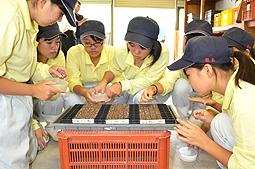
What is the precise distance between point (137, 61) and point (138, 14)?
12.7 feet

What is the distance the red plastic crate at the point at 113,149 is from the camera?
92cm

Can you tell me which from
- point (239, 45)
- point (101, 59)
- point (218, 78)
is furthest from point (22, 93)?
point (239, 45)

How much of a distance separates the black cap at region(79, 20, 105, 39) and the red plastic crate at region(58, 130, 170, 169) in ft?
2.89

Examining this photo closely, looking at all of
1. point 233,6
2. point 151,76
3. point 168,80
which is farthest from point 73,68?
point 233,6

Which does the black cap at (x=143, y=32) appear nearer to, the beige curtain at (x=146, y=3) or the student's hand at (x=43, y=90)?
the student's hand at (x=43, y=90)

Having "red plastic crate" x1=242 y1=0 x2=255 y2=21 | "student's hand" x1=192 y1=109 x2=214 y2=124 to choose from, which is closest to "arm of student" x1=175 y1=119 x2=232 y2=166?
"student's hand" x1=192 y1=109 x2=214 y2=124

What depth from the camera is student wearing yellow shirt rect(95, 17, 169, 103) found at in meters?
1.50

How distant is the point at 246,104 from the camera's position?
883mm

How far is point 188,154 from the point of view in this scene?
1.38 m

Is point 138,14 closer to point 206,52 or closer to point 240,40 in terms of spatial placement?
point 240,40

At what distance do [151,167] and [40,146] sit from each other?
0.77 metres

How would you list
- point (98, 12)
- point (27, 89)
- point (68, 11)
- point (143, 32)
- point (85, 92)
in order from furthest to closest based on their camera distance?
point (98, 12) < point (85, 92) < point (143, 32) < point (27, 89) < point (68, 11)

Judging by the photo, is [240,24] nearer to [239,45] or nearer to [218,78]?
[239,45]

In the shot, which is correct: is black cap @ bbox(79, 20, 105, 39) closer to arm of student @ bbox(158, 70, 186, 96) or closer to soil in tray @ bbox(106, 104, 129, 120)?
arm of student @ bbox(158, 70, 186, 96)
